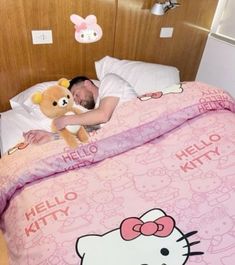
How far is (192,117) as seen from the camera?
52.3 inches

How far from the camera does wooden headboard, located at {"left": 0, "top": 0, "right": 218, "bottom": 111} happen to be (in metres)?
1.44

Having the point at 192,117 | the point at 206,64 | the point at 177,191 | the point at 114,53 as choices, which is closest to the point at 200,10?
the point at 206,64

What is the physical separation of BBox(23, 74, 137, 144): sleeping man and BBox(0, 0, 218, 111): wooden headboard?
11.8 inches

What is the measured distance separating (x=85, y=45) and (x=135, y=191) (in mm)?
1058

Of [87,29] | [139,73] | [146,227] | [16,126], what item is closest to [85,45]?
[87,29]

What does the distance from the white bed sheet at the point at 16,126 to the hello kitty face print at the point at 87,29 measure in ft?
1.91

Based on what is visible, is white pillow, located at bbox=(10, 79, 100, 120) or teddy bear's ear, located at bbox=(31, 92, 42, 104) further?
white pillow, located at bbox=(10, 79, 100, 120)

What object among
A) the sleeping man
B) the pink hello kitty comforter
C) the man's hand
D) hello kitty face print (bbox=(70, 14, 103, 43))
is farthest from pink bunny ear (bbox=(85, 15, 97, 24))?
the man's hand

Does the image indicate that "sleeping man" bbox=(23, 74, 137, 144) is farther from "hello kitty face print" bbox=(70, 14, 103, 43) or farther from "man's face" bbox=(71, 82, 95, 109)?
"hello kitty face print" bbox=(70, 14, 103, 43)

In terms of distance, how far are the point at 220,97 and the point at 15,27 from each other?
3.94ft

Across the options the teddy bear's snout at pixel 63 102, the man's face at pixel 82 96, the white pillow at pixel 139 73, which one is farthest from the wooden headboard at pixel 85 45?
the teddy bear's snout at pixel 63 102

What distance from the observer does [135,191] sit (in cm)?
101

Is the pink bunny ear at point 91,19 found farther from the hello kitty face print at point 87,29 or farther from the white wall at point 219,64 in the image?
the white wall at point 219,64

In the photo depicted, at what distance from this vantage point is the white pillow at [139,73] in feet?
5.39
